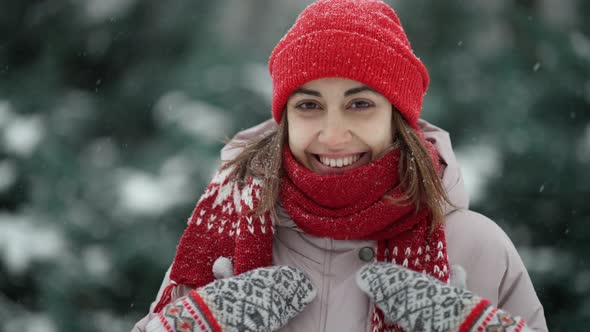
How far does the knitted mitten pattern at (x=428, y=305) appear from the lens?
4.35 feet

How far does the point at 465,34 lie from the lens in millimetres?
2711

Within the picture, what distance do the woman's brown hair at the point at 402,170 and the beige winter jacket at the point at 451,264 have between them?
0.10 meters

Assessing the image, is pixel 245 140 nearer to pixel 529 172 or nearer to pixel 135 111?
pixel 135 111

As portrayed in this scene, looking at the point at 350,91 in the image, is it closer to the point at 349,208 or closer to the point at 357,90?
the point at 357,90

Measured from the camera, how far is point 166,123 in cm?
286

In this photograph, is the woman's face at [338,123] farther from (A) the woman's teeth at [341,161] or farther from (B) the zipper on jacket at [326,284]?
(B) the zipper on jacket at [326,284]

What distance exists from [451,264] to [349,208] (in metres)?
0.34

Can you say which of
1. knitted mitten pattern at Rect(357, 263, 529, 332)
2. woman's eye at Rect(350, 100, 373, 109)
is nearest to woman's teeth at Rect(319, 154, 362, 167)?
woman's eye at Rect(350, 100, 373, 109)

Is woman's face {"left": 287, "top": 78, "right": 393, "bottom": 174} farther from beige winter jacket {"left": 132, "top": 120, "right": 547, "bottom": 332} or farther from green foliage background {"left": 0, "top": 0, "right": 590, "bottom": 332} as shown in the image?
green foliage background {"left": 0, "top": 0, "right": 590, "bottom": 332}

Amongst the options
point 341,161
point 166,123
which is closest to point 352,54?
point 341,161

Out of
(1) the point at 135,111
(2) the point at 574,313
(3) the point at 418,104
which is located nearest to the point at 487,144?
(2) the point at 574,313

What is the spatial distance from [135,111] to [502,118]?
181cm

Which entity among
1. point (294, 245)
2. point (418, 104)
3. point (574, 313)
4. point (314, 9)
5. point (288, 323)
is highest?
point (314, 9)

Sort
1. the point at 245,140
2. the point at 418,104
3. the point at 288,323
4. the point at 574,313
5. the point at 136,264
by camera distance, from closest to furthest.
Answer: the point at 288,323 → the point at 418,104 → the point at 245,140 → the point at 574,313 → the point at 136,264
